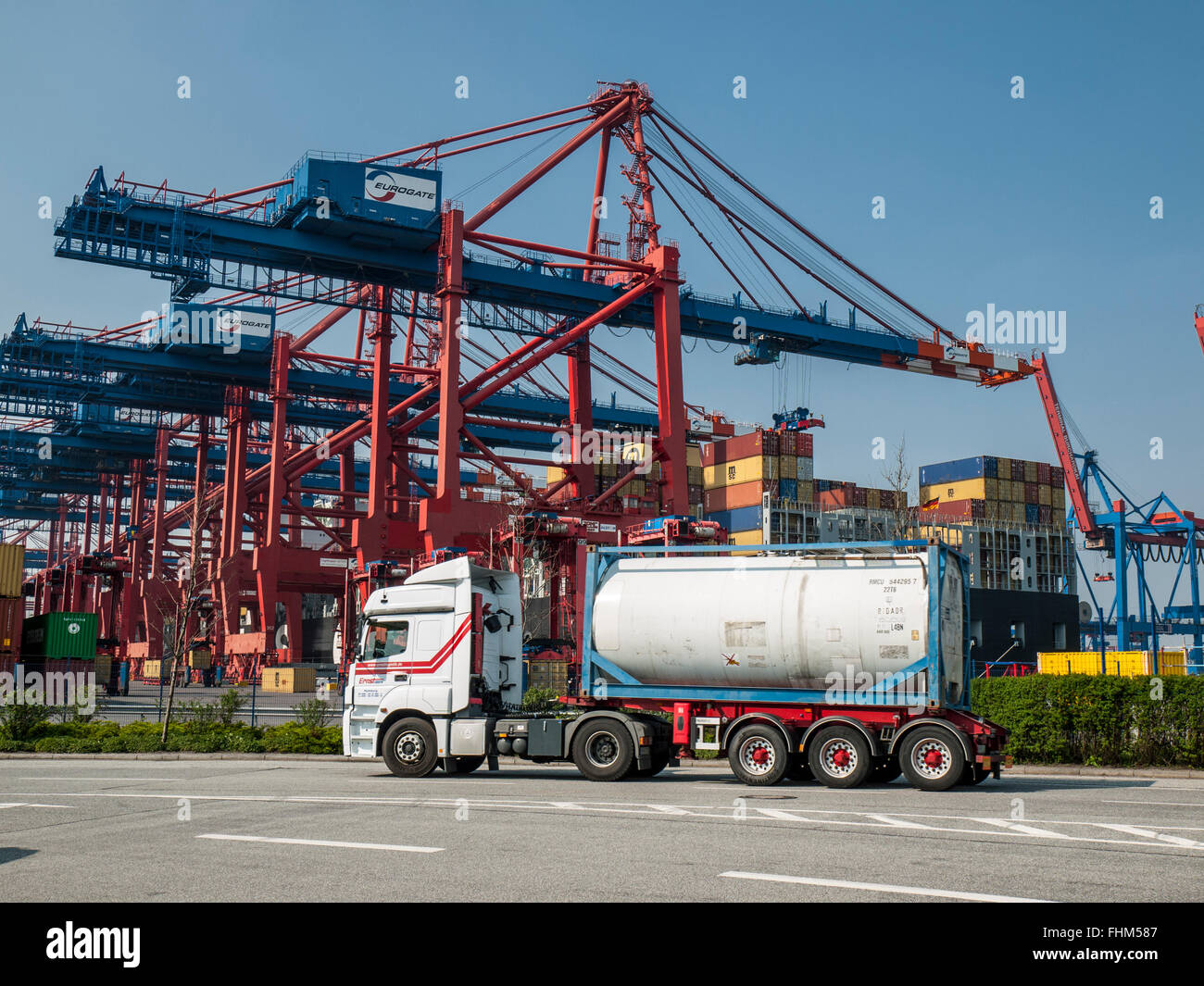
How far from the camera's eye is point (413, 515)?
66562 millimetres

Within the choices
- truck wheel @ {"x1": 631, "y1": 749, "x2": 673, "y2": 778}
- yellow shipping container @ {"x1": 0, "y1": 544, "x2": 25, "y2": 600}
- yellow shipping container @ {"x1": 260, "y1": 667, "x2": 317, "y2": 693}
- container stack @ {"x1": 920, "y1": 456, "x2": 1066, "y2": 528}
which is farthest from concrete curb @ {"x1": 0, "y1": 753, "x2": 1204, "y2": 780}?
container stack @ {"x1": 920, "y1": 456, "x2": 1066, "y2": 528}

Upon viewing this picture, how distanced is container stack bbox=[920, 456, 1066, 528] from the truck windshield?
174 ft

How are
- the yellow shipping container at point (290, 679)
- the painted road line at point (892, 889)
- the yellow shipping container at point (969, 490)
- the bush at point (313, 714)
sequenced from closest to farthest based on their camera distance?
the painted road line at point (892, 889), the bush at point (313, 714), the yellow shipping container at point (290, 679), the yellow shipping container at point (969, 490)

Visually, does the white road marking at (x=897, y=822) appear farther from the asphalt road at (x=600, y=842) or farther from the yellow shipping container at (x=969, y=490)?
the yellow shipping container at (x=969, y=490)

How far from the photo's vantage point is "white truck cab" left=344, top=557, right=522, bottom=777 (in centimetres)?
1836

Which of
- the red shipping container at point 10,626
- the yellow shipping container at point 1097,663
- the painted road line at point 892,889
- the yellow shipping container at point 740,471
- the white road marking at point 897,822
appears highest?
the yellow shipping container at point 740,471

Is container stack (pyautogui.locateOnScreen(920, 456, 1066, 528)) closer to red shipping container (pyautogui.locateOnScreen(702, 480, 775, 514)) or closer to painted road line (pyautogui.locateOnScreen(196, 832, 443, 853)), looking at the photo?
red shipping container (pyautogui.locateOnScreen(702, 480, 775, 514))

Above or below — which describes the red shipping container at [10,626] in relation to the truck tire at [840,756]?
above

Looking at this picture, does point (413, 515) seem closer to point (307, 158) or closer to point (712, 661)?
point (307, 158)

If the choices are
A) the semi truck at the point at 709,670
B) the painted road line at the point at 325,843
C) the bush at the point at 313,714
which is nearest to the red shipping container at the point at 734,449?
the bush at the point at 313,714

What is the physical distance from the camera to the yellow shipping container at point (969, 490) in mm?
→ 69250

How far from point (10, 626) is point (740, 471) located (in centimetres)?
4252

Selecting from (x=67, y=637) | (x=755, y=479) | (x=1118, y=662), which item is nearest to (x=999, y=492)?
(x=755, y=479)

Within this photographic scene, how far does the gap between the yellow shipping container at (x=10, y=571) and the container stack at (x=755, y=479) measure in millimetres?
38950
